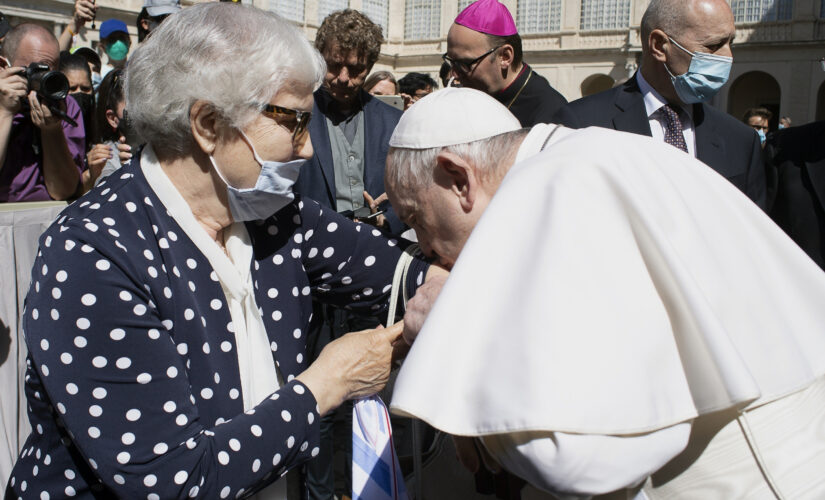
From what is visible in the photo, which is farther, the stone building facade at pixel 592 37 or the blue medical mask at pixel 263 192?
the stone building facade at pixel 592 37

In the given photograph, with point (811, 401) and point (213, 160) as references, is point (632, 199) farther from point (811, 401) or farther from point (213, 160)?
point (213, 160)

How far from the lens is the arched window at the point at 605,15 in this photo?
2906 centimetres

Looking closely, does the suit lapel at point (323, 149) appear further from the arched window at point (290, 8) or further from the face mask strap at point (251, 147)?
the arched window at point (290, 8)

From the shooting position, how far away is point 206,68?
1854 millimetres

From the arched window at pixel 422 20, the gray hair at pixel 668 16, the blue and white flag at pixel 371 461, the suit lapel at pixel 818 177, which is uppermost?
the arched window at pixel 422 20

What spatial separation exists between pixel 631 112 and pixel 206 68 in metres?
2.40

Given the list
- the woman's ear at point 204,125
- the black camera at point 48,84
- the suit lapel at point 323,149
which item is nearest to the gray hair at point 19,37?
the black camera at point 48,84

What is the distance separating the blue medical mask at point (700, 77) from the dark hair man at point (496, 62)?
2.39 feet

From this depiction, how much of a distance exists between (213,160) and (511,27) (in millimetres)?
2739

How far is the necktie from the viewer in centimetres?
363

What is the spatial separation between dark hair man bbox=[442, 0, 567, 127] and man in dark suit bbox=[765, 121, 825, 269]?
46.7 inches

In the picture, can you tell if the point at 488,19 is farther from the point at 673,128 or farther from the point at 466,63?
the point at 673,128

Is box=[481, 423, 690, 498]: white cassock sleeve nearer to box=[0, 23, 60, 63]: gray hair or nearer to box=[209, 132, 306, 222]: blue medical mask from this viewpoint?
box=[209, 132, 306, 222]: blue medical mask

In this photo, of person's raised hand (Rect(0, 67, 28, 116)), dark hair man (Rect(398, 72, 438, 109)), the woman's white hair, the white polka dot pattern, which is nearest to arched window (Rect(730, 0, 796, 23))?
dark hair man (Rect(398, 72, 438, 109))
